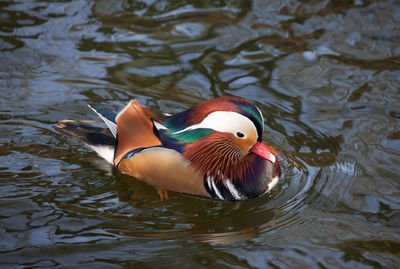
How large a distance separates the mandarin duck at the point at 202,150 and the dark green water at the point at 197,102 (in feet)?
0.45

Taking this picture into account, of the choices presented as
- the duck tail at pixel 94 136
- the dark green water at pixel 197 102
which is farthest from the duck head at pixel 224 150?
the duck tail at pixel 94 136

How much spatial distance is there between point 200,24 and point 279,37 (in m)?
0.94

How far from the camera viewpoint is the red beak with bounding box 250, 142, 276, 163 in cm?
404

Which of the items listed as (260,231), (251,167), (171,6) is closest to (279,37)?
(171,6)

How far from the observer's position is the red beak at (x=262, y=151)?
4.04 m

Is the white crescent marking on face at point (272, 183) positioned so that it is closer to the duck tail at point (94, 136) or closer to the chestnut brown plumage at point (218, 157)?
the chestnut brown plumage at point (218, 157)

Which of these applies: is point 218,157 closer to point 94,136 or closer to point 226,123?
point 226,123

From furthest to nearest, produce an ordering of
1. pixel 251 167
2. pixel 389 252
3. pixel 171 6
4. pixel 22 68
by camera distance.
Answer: pixel 171 6, pixel 22 68, pixel 251 167, pixel 389 252

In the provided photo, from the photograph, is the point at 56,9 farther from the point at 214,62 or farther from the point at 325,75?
the point at 325,75

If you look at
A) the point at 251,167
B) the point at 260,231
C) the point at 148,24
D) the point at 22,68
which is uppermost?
the point at 148,24

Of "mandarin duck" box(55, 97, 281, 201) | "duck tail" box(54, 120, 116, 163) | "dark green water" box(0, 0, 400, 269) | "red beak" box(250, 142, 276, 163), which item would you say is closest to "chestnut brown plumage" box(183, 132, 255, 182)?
"mandarin duck" box(55, 97, 281, 201)

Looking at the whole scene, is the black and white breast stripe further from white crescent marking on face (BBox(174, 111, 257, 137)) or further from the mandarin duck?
white crescent marking on face (BBox(174, 111, 257, 137))

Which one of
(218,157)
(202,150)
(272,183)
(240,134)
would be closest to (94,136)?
(202,150)

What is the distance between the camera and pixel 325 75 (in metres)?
5.63
